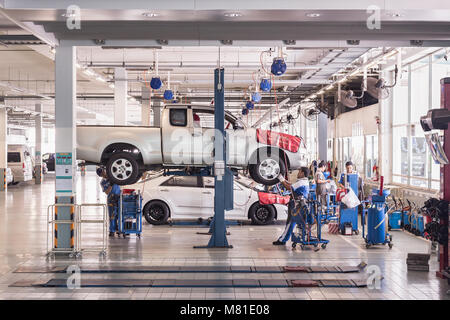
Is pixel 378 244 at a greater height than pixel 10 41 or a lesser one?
lesser

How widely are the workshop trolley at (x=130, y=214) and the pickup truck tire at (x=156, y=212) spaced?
4.53ft

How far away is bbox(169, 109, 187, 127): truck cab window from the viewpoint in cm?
1001

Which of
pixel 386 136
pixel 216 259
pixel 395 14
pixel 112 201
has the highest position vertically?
pixel 395 14

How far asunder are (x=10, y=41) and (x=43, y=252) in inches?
173

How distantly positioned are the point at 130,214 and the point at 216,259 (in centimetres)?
312

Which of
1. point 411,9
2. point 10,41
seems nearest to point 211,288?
point 411,9

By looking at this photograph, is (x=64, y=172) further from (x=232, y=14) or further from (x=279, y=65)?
(x=279, y=65)

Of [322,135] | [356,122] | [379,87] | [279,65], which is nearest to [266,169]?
[279,65]

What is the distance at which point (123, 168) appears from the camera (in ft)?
31.8

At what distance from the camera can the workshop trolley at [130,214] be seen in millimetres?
10961

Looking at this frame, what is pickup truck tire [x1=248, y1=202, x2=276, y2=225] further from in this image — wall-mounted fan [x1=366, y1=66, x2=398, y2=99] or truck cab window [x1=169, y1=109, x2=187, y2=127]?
wall-mounted fan [x1=366, y1=66, x2=398, y2=99]

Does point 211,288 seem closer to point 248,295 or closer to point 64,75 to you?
point 248,295
